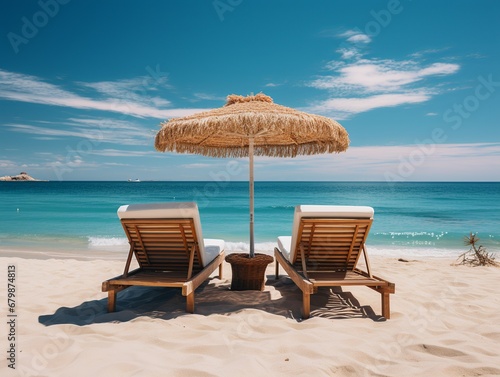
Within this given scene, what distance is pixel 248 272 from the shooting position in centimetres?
400

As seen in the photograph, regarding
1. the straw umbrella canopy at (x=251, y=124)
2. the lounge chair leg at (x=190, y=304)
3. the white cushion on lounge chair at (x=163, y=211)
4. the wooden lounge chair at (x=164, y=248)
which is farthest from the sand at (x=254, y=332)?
the straw umbrella canopy at (x=251, y=124)

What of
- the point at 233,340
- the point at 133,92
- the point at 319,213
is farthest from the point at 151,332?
the point at 133,92

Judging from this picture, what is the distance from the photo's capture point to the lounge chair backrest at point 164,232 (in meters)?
3.28

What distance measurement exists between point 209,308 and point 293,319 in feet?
2.93

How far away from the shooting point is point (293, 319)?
121 inches

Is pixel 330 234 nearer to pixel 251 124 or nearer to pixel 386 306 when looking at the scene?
pixel 386 306

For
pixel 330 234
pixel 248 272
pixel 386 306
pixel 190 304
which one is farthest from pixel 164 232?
pixel 386 306

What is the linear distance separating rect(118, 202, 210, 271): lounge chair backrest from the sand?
1.54 feet

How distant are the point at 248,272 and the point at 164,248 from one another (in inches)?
42.1

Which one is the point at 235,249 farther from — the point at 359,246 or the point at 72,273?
the point at 359,246

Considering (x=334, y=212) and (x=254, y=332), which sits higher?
(x=334, y=212)

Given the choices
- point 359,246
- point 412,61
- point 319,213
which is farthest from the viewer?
point 412,61

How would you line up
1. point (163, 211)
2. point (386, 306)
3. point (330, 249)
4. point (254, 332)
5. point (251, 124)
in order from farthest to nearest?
point (330, 249) → point (251, 124) → point (163, 211) → point (386, 306) → point (254, 332)

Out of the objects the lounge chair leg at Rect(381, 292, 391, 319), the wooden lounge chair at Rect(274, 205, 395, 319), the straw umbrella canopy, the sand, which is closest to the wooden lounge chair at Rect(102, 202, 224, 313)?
the sand
